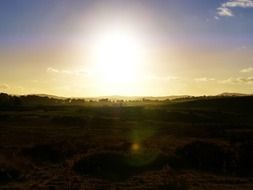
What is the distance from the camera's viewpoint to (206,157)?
31875 mm

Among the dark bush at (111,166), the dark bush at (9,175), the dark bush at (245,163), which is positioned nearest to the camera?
the dark bush at (9,175)

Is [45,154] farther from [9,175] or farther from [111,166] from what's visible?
[9,175]

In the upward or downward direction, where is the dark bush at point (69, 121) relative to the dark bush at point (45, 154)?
upward

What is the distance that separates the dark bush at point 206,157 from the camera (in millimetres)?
30547

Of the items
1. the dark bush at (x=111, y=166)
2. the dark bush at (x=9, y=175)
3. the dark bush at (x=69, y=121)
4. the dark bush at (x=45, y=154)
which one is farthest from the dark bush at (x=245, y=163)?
the dark bush at (x=69, y=121)

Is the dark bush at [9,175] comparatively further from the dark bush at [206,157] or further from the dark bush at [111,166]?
the dark bush at [206,157]

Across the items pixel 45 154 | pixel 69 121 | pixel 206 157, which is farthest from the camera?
pixel 69 121

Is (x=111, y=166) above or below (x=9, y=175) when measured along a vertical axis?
above

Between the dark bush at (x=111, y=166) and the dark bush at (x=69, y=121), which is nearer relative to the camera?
the dark bush at (x=111, y=166)

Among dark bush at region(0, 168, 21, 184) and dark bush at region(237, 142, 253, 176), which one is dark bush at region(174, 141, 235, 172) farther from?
dark bush at region(0, 168, 21, 184)

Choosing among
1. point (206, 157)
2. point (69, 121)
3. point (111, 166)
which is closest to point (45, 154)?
point (111, 166)

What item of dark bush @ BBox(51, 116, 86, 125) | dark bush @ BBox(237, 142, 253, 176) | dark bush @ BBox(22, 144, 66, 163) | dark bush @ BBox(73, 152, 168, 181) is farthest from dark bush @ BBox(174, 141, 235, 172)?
dark bush @ BBox(51, 116, 86, 125)

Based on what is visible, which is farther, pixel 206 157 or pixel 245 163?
pixel 206 157

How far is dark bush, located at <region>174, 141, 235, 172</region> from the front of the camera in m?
30.5
